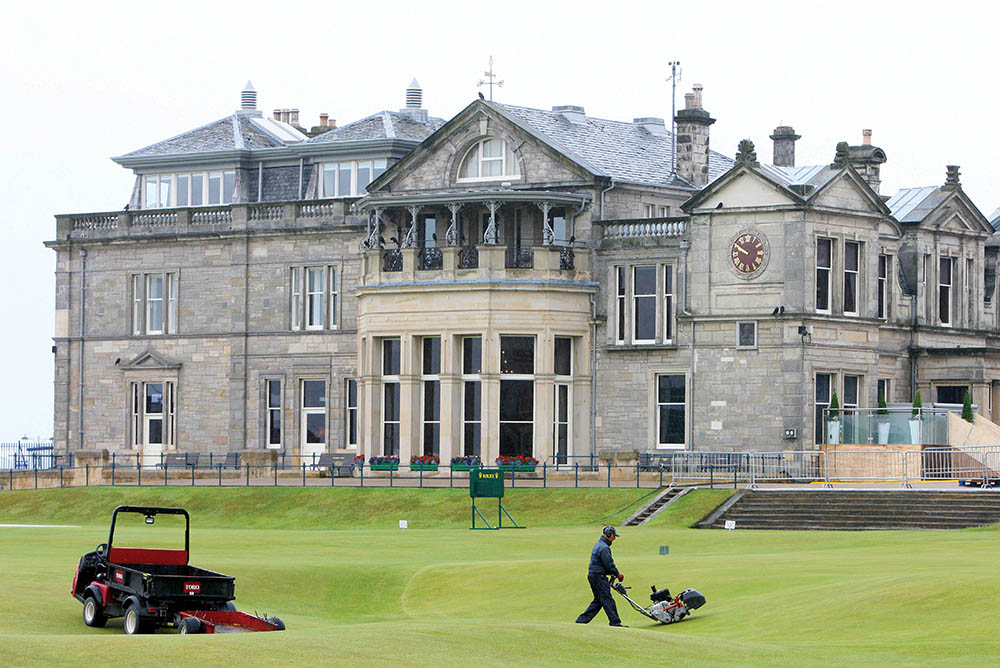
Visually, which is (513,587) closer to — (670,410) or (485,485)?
(485,485)

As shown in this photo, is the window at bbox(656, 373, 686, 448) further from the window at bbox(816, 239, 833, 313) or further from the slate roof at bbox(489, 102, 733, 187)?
the slate roof at bbox(489, 102, 733, 187)

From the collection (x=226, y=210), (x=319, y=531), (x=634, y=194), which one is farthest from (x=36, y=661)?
(x=226, y=210)

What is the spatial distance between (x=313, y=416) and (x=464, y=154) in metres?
10.4

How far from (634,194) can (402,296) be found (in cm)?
757

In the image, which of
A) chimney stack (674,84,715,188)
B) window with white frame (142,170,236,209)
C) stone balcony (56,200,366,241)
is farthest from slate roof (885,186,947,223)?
window with white frame (142,170,236,209)

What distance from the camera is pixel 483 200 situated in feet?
179

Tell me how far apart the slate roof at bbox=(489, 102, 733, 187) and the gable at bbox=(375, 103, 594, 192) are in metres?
0.36

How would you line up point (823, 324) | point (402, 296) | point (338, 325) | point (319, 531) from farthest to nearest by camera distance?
1. point (338, 325)
2. point (402, 296)
3. point (823, 324)
4. point (319, 531)

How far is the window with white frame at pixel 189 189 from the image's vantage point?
65500 millimetres

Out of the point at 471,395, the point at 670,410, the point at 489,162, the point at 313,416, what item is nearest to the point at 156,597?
the point at 471,395

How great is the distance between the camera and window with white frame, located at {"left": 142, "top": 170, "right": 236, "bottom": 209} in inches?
2579

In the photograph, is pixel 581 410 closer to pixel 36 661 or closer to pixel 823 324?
pixel 823 324

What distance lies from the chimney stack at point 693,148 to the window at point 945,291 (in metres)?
7.76

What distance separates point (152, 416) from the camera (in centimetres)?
6338
